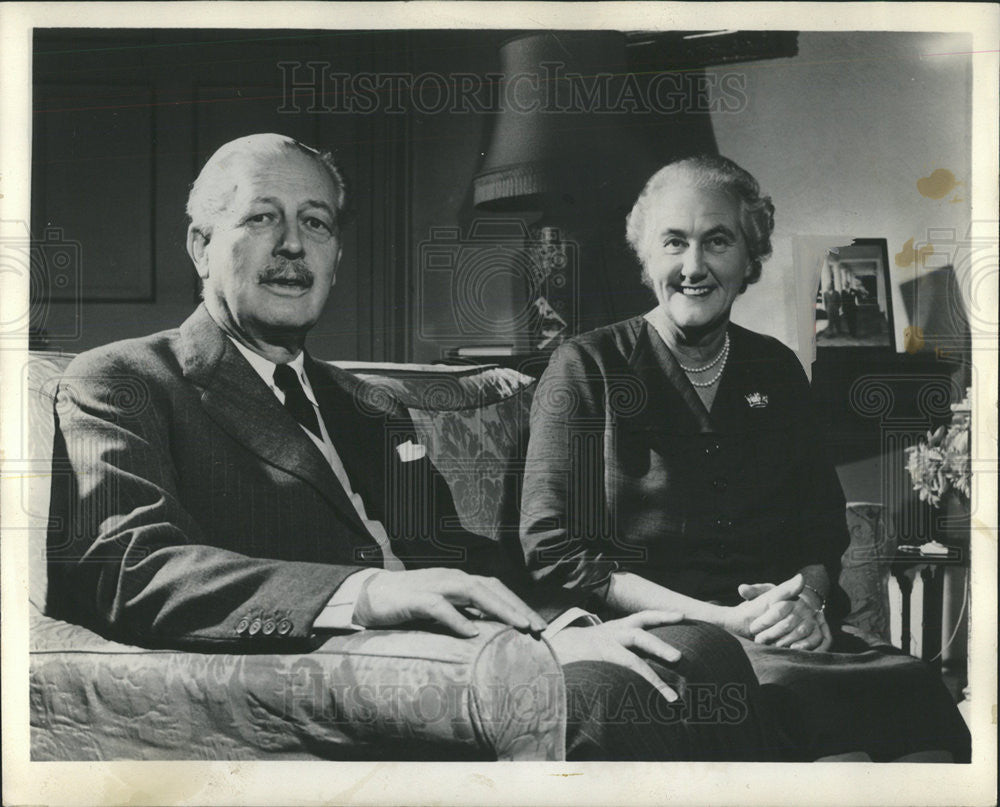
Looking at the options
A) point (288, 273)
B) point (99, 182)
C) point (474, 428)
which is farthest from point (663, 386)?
point (99, 182)

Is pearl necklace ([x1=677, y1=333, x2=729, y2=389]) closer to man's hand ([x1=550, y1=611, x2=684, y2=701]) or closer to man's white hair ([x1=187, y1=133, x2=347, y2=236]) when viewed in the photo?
man's hand ([x1=550, y1=611, x2=684, y2=701])

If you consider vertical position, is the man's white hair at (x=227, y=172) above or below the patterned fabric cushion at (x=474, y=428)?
above

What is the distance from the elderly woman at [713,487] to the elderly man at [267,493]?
137mm

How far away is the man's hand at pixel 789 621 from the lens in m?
2.97

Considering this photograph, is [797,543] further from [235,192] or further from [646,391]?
[235,192]

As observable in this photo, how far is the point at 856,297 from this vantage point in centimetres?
307

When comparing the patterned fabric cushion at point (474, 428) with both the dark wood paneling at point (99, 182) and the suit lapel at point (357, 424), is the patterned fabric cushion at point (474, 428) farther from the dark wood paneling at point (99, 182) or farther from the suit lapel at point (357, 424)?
the dark wood paneling at point (99, 182)

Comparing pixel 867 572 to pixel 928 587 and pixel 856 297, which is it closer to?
pixel 928 587

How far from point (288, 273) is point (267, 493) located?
624 mm

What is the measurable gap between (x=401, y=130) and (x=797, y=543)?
5.41 feet

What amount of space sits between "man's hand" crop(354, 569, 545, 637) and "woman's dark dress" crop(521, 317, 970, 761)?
13 cm

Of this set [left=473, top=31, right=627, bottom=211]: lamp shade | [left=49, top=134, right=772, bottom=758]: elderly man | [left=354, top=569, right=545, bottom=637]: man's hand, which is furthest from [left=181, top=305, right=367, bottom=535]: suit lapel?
[left=473, top=31, right=627, bottom=211]: lamp shade

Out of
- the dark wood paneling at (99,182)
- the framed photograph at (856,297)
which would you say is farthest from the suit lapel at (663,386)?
the dark wood paneling at (99,182)

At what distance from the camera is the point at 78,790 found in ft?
9.75
